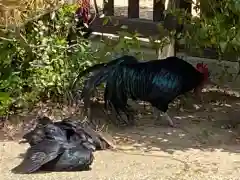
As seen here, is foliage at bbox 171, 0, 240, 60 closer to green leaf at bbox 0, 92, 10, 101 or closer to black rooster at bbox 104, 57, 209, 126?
black rooster at bbox 104, 57, 209, 126

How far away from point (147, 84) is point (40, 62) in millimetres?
1070

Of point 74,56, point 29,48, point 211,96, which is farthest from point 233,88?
point 29,48

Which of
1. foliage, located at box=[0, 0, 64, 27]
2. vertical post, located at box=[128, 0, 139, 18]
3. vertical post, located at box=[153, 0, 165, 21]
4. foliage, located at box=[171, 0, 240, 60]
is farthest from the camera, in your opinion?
vertical post, located at box=[128, 0, 139, 18]

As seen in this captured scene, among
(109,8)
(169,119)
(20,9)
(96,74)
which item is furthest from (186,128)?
(109,8)

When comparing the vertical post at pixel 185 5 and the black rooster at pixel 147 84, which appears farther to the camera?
the vertical post at pixel 185 5

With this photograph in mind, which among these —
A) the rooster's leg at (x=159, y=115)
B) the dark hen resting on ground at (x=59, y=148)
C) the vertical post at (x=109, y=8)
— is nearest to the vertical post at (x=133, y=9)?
the vertical post at (x=109, y=8)

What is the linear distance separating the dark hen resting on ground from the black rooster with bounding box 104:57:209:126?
0.70 m

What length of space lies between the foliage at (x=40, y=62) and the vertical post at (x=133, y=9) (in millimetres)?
2203

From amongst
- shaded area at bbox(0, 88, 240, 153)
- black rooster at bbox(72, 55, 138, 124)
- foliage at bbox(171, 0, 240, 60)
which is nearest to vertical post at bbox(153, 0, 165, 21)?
shaded area at bbox(0, 88, 240, 153)

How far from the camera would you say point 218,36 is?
555cm

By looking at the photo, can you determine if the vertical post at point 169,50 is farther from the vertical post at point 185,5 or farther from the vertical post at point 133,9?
the vertical post at point 133,9

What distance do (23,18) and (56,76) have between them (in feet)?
2.23

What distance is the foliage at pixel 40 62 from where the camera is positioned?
6129mm

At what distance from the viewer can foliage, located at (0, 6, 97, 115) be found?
6.13 metres
